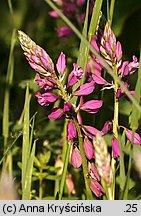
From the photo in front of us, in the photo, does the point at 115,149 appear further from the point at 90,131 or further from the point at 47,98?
the point at 47,98

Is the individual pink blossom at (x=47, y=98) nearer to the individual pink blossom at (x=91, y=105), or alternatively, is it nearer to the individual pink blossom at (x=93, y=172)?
the individual pink blossom at (x=91, y=105)

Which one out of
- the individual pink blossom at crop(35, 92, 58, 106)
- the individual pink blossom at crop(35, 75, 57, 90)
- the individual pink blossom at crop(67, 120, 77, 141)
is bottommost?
the individual pink blossom at crop(67, 120, 77, 141)

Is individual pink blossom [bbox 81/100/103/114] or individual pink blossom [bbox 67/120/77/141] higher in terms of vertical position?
individual pink blossom [bbox 81/100/103/114]

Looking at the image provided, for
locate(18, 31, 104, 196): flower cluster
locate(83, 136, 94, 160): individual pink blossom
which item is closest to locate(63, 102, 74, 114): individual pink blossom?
locate(18, 31, 104, 196): flower cluster

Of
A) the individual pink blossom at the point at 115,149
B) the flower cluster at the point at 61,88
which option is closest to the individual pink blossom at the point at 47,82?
the flower cluster at the point at 61,88

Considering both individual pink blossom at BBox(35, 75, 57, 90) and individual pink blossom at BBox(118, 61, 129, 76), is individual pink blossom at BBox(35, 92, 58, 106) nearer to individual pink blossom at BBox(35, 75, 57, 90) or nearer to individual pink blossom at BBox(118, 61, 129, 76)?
individual pink blossom at BBox(35, 75, 57, 90)
